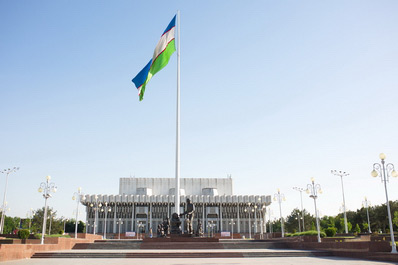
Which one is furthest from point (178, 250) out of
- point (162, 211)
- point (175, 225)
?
point (162, 211)

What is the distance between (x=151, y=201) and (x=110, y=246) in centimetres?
4341

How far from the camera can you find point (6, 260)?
48.5 feet

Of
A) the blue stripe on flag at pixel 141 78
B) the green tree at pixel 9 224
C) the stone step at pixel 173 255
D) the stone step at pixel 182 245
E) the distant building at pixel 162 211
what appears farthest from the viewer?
the green tree at pixel 9 224

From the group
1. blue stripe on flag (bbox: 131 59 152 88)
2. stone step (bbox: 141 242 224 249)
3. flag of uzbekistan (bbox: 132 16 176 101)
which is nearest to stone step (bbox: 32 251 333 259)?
stone step (bbox: 141 242 224 249)

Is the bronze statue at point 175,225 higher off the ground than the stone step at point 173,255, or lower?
higher

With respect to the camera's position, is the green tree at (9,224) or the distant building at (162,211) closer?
the distant building at (162,211)

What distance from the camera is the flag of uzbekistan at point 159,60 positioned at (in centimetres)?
2273

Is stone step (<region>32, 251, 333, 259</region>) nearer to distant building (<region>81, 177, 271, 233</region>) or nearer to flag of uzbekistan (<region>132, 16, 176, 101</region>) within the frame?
flag of uzbekistan (<region>132, 16, 176, 101</region>)

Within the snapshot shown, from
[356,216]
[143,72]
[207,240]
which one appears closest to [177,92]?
[143,72]

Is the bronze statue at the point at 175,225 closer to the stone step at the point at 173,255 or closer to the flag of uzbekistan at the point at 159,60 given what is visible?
the stone step at the point at 173,255

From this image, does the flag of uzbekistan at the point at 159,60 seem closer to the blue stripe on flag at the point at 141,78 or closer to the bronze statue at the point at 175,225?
the blue stripe on flag at the point at 141,78

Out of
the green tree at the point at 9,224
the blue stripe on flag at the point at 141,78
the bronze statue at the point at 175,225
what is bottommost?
the green tree at the point at 9,224

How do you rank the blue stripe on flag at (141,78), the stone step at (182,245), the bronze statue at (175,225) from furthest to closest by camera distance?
the bronze statue at (175,225), the blue stripe on flag at (141,78), the stone step at (182,245)

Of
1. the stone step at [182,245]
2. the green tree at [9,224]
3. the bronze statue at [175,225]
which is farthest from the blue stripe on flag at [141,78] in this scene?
the green tree at [9,224]
